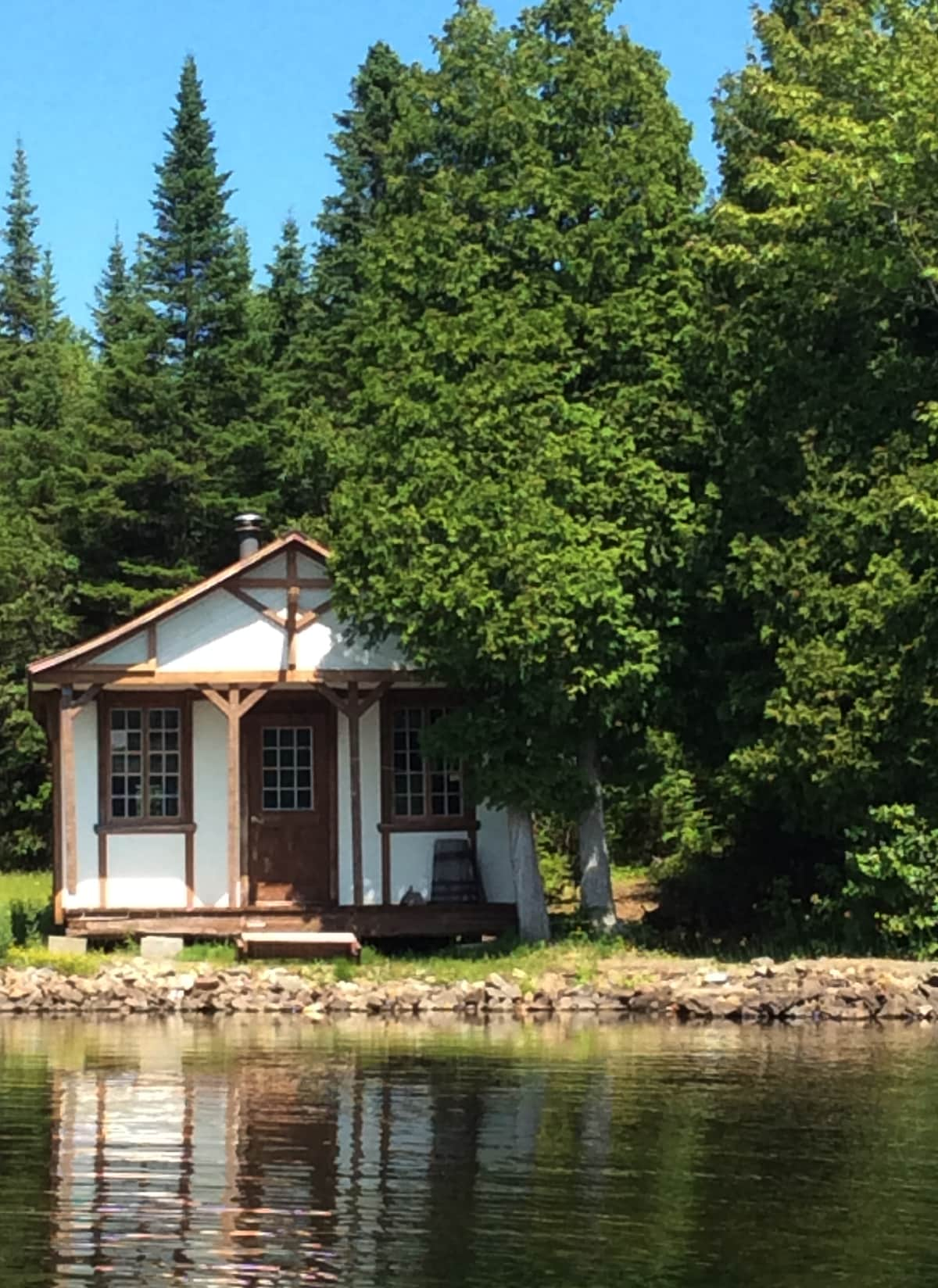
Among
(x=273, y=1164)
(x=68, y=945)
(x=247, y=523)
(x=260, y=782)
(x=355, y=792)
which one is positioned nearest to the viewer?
(x=273, y=1164)

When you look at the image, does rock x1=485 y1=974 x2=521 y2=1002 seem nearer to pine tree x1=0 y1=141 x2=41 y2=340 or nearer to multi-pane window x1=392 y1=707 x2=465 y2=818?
multi-pane window x1=392 y1=707 x2=465 y2=818

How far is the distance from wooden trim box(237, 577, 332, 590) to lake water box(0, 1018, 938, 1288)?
8.03m

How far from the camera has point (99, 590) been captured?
41438mm

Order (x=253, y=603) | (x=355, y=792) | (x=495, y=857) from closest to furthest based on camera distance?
1. (x=355, y=792)
2. (x=253, y=603)
3. (x=495, y=857)

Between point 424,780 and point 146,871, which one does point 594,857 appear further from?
point 146,871

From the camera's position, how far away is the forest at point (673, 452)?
22156 millimetres

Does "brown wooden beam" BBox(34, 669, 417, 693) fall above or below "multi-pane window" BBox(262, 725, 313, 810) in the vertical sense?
above

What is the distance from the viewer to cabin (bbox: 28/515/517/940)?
80.0ft

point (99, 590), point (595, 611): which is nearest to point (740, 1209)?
point (595, 611)

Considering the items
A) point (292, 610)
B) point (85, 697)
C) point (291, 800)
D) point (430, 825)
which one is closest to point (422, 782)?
point (430, 825)

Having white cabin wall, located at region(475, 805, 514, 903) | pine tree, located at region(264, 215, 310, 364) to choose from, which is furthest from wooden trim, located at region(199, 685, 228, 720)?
pine tree, located at region(264, 215, 310, 364)

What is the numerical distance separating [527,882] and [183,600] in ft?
18.3

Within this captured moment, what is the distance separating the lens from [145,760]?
25.1 metres

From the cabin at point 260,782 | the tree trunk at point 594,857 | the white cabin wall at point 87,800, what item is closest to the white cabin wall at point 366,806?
the cabin at point 260,782
